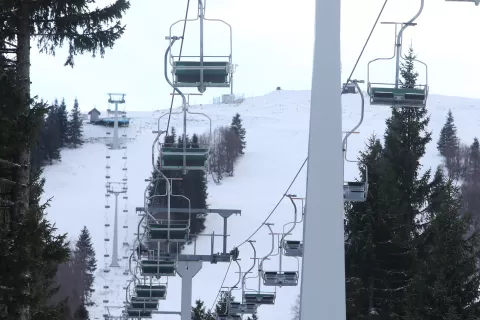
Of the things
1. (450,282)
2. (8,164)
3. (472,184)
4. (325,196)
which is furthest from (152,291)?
(472,184)

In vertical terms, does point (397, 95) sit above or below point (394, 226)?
above

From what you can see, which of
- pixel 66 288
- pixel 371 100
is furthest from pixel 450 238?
pixel 66 288

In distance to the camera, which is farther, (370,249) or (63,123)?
(63,123)

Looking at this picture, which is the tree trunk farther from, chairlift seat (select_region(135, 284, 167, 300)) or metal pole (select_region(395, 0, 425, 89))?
chairlift seat (select_region(135, 284, 167, 300))

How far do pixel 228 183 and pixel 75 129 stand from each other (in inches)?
864

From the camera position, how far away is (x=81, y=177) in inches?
3851

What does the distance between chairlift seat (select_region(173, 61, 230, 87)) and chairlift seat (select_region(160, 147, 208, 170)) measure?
8.64 feet

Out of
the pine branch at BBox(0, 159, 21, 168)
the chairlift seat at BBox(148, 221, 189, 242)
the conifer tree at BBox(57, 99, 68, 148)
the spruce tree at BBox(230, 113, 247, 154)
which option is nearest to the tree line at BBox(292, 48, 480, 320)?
the chairlift seat at BBox(148, 221, 189, 242)

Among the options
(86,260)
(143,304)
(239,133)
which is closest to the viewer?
(143,304)

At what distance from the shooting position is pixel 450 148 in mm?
104250

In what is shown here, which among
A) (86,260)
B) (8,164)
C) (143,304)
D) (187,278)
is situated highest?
(8,164)

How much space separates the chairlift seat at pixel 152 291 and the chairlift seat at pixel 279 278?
433 centimetres

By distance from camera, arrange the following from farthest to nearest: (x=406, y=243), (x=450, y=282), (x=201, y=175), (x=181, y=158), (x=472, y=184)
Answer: (x=472, y=184) → (x=201, y=175) → (x=406, y=243) → (x=450, y=282) → (x=181, y=158)

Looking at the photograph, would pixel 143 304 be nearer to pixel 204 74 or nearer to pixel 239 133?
pixel 204 74
